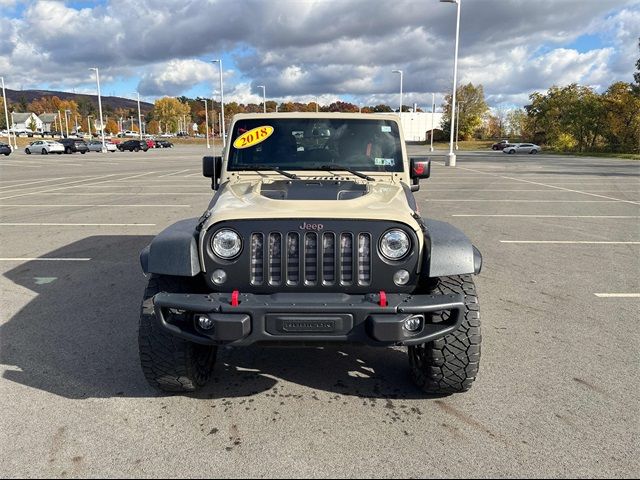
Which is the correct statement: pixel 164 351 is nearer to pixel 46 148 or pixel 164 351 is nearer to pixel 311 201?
pixel 311 201

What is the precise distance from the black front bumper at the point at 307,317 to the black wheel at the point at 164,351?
33 centimetres

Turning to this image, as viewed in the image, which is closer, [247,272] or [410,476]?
[410,476]

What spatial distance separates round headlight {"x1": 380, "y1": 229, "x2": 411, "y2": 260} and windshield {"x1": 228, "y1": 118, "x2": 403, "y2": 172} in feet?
4.26

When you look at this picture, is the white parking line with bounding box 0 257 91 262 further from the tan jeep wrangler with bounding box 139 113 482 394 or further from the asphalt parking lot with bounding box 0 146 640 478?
the tan jeep wrangler with bounding box 139 113 482 394

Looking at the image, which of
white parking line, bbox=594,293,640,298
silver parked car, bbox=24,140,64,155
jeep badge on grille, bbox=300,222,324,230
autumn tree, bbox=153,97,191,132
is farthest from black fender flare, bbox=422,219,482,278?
autumn tree, bbox=153,97,191,132

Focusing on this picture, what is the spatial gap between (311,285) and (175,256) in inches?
33.3

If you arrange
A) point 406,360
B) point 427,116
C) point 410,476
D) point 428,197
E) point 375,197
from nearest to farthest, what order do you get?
point 410,476
point 375,197
point 406,360
point 428,197
point 427,116

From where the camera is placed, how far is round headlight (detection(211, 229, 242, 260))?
2.96 metres

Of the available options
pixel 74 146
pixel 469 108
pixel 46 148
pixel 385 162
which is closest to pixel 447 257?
pixel 385 162

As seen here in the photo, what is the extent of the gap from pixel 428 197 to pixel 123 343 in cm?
1124

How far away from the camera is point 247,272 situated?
2.93 m

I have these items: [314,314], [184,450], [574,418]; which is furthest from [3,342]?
[574,418]

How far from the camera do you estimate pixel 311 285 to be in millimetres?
2918

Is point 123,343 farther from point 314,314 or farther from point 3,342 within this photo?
point 314,314
